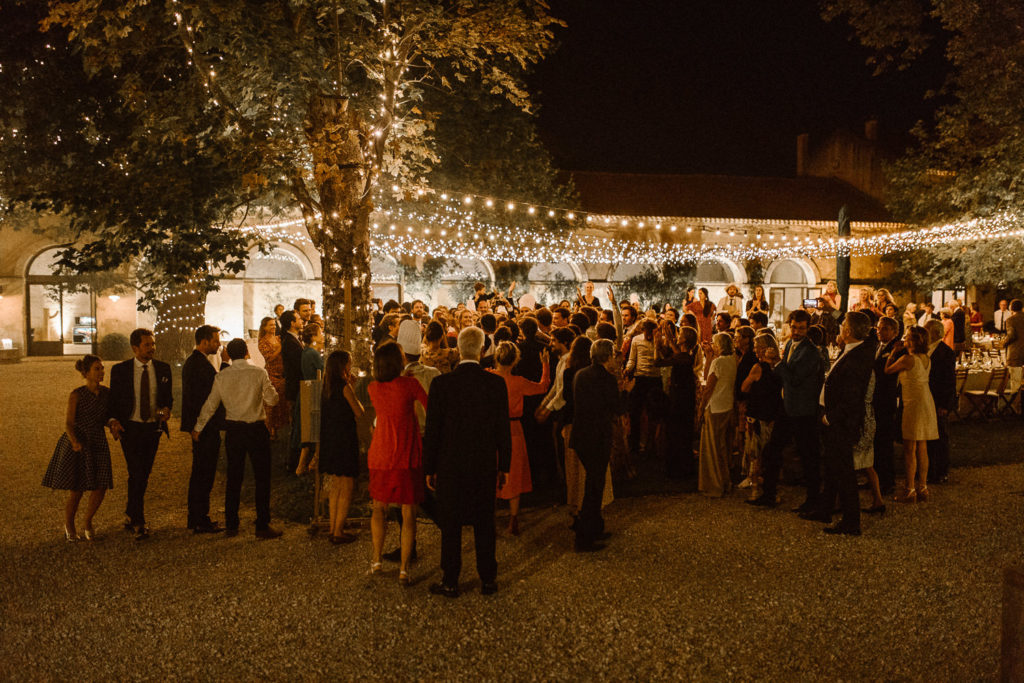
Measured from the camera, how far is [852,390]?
6355 millimetres

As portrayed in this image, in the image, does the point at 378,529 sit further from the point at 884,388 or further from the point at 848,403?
the point at 884,388

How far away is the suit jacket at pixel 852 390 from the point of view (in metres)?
6.35

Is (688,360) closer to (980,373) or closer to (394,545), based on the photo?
(394,545)

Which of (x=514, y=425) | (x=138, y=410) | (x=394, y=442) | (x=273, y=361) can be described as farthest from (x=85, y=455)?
(x=514, y=425)

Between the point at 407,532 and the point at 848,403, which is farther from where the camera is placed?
the point at 848,403

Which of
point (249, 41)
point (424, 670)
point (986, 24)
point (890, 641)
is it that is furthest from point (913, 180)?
point (424, 670)

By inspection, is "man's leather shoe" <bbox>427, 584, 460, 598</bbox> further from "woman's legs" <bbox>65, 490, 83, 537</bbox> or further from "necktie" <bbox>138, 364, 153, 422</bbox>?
"woman's legs" <bbox>65, 490, 83, 537</bbox>

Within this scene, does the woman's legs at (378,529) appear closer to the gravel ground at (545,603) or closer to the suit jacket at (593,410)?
the gravel ground at (545,603)

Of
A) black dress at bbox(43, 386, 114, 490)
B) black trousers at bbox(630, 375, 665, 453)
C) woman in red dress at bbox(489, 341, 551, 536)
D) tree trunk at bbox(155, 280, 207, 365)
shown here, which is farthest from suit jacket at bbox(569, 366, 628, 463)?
tree trunk at bbox(155, 280, 207, 365)

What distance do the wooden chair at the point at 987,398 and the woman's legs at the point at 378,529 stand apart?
992 centimetres

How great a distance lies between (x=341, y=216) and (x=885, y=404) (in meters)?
6.18

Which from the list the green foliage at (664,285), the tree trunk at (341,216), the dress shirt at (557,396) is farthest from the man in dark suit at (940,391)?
the green foliage at (664,285)

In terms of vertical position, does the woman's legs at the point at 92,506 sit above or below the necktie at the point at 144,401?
below

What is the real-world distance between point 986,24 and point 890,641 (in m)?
20.4
